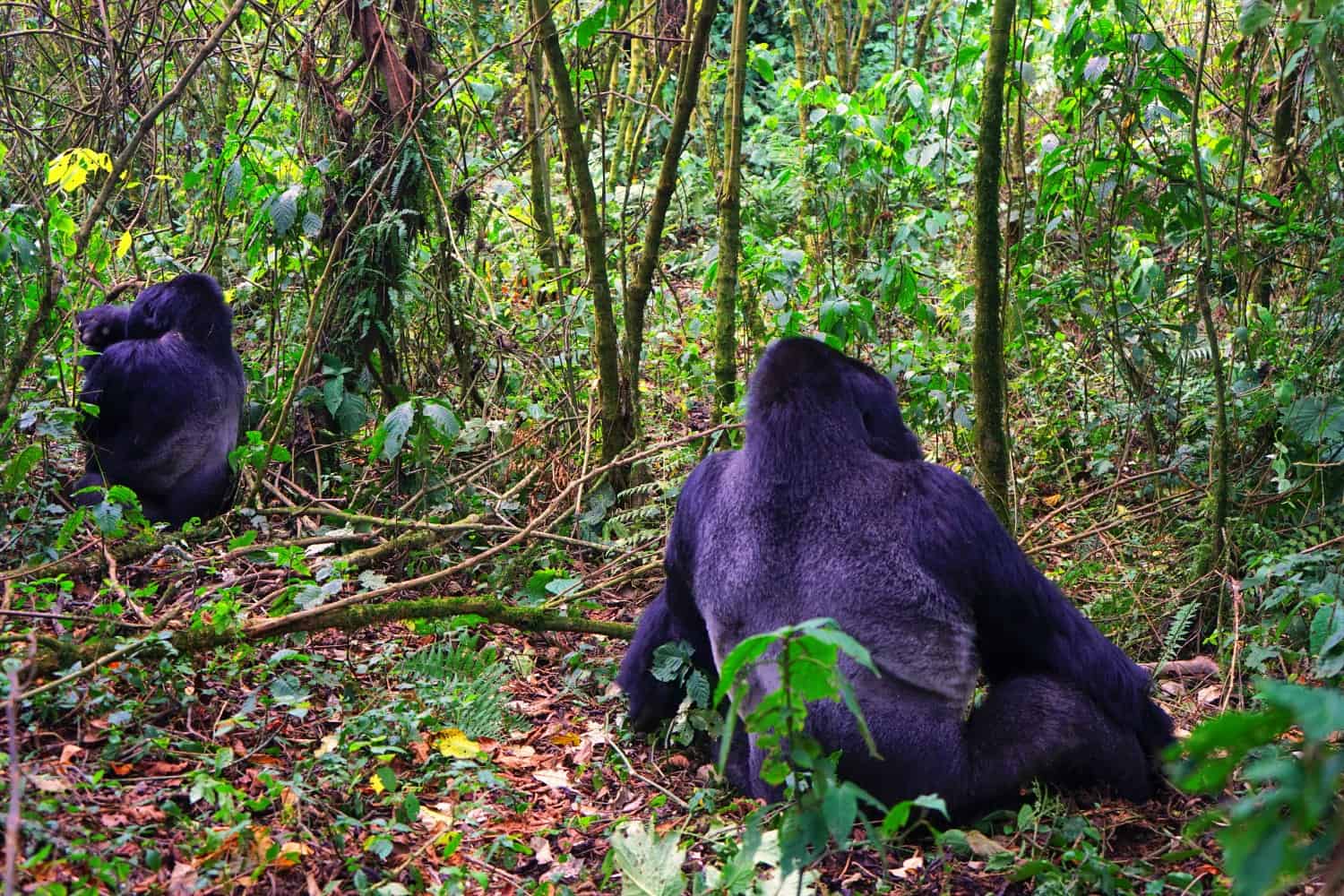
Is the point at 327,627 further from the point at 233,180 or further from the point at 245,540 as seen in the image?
the point at 233,180

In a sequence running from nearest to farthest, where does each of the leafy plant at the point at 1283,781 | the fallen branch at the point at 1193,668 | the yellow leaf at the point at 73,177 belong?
the leafy plant at the point at 1283,781, the fallen branch at the point at 1193,668, the yellow leaf at the point at 73,177

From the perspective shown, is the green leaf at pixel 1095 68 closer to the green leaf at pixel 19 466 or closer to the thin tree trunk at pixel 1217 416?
the thin tree trunk at pixel 1217 416

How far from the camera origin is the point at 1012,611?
9.92 ft

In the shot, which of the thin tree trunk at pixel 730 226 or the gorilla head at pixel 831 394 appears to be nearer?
the gorilla head at pixel 831 394

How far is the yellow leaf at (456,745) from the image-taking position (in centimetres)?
329

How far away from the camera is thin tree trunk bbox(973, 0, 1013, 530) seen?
3.82 m

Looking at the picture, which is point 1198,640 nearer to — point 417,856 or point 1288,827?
point 417,856

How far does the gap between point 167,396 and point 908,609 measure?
3935 mm

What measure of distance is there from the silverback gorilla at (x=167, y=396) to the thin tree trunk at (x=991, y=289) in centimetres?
347

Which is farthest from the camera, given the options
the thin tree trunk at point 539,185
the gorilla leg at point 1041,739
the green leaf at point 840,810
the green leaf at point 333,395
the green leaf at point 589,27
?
the thin tree trunk at point 539,185

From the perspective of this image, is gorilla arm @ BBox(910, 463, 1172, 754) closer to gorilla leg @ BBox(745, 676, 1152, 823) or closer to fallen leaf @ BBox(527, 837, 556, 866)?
gorilla leg @ BBox(745, 676, 1152, 823)

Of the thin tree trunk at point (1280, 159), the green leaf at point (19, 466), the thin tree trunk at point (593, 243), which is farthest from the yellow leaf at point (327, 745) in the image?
the thin tree trunk at point (1280, 159)

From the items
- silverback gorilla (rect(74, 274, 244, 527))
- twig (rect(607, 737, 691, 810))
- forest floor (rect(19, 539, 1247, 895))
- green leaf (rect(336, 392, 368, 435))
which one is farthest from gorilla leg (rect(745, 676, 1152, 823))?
silverback gorilla (rect(74, 274, 244, 527))

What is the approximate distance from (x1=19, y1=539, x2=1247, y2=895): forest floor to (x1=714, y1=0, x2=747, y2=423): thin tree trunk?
77.2 inches
